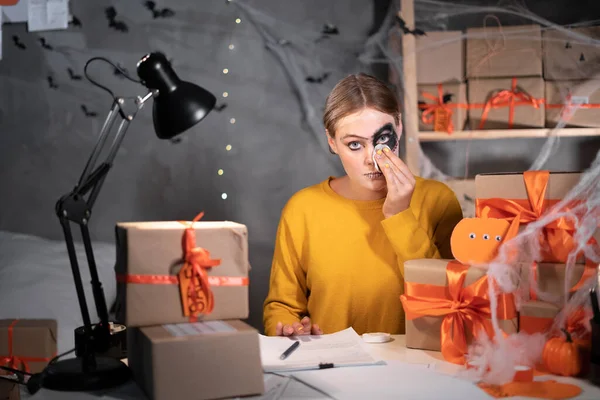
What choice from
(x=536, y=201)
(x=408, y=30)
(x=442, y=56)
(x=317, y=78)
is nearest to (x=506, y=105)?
(x=442, y=56)

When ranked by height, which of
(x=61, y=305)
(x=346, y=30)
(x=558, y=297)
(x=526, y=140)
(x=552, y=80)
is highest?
(x=346, y=30)

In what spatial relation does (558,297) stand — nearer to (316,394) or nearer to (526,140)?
(316,394)

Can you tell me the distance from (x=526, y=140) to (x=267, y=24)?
3.87ft

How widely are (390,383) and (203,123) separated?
1705mm

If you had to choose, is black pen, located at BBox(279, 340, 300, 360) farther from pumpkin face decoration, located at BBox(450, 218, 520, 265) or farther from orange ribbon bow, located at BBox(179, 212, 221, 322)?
pumpkin face decoration, located at BBox(450, 218, 520, 265)

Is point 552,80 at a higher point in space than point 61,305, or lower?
higher

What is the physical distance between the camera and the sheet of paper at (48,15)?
2578 mm

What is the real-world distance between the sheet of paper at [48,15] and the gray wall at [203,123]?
0.03m

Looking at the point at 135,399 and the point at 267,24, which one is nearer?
the point at 135,399

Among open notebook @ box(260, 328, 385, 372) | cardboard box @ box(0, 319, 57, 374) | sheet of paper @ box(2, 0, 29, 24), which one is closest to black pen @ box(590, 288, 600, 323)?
open notebook @ box(260, 328, 385, 372)

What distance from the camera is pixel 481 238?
4.49 ft

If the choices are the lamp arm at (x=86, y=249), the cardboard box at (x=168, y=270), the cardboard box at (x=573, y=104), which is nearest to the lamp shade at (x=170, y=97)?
the lamp arm at (x=86, y=249)

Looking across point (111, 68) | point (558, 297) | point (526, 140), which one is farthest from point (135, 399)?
point (526, 140)

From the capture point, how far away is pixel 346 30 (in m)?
2.64
